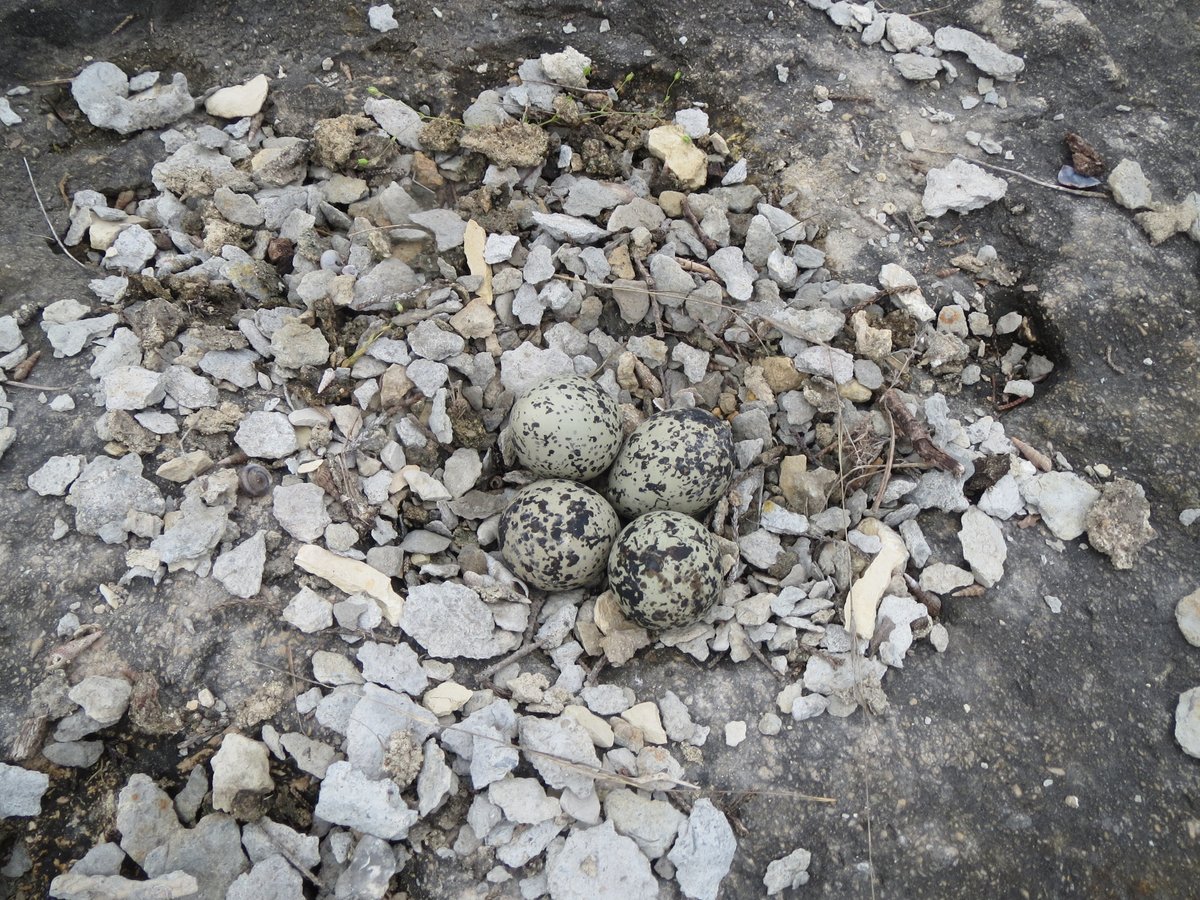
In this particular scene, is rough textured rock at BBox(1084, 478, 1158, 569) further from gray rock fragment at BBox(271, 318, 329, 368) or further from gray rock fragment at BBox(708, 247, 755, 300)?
gray rock fragment at BBox(271, 318, 329, 368)

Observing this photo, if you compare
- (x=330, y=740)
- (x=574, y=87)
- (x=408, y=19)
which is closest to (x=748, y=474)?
(x=330, y=740)

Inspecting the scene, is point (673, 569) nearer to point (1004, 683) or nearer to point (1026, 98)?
point (1004, 683)

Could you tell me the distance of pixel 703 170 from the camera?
10.3ft

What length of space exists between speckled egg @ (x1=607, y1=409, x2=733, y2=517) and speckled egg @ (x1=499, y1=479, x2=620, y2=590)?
115mm

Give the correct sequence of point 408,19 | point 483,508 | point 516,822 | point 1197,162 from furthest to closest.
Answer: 1. point 408,19
2. point 1197,162
3. point 483,508
4. point 516,822

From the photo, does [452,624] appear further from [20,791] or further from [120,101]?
[120,101]

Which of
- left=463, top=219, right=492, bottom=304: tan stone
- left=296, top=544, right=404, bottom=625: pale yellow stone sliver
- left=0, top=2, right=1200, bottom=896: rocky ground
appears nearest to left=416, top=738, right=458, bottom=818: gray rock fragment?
left=0, top=2, right=1200, bottom=896: rocky ground

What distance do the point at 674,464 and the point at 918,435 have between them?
2.69 feet

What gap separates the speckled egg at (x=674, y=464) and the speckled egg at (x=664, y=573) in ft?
0.45

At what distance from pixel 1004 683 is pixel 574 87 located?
263 centimetres

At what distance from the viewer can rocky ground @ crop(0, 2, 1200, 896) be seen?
2.09 meters

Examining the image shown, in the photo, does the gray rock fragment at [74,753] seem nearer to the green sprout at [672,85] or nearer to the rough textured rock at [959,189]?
the green sprout at [672,85]

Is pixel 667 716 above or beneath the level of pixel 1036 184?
beneath

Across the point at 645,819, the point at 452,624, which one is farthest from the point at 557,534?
the point at 645,819
